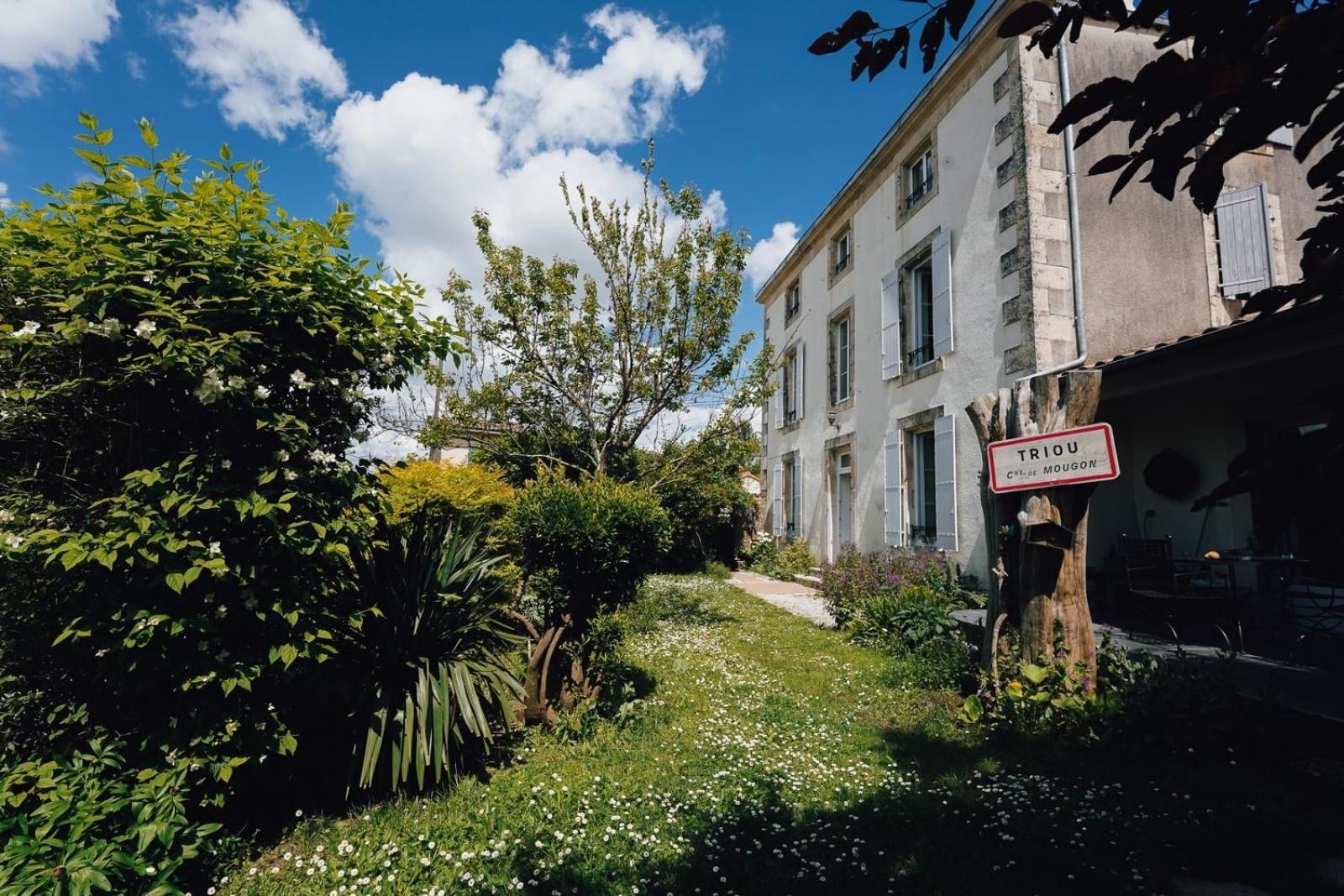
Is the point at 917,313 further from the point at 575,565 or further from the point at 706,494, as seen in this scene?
the point at 575,565

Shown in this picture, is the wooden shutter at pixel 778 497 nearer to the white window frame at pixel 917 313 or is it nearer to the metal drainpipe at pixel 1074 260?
the white window frame at pixel 917 313

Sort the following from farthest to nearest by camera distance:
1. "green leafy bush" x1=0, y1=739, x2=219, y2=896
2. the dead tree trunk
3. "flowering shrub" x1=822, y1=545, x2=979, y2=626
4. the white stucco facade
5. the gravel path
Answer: the gravel path
the white stucco facade
"flowering shrub" x1=822, y1=545, x2=979, y2=626
the dead tree trunk
"green leafy bush" x1=0, y1=739, x2=219, y2=896

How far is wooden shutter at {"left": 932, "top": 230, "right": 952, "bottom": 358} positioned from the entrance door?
345cm

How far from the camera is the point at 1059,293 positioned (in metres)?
7.36

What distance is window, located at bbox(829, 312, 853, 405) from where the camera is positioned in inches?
486

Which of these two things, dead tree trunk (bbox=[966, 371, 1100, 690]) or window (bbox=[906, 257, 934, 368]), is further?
window (bbox=[906, 257, 934, 368])

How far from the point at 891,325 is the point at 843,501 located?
3749 millimetres

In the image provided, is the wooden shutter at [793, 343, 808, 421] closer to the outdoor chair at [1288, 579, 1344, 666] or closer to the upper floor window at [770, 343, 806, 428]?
the upper floor window at [770, 343, 806, 428]

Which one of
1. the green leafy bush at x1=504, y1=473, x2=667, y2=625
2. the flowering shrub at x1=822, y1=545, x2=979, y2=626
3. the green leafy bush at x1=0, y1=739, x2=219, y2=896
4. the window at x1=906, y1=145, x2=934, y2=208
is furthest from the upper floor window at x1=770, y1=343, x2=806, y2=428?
the green leafy bush at x1=0, y1=739, x2=219, y2=896

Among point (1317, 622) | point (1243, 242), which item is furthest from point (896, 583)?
point (1243, 242)

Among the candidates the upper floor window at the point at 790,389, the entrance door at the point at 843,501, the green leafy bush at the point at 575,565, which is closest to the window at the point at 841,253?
the upper floor window at the point at 790,389

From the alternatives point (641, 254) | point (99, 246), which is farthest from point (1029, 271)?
point (99, 246)

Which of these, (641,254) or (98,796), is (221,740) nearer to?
(98,796)

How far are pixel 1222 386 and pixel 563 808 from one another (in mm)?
7453
